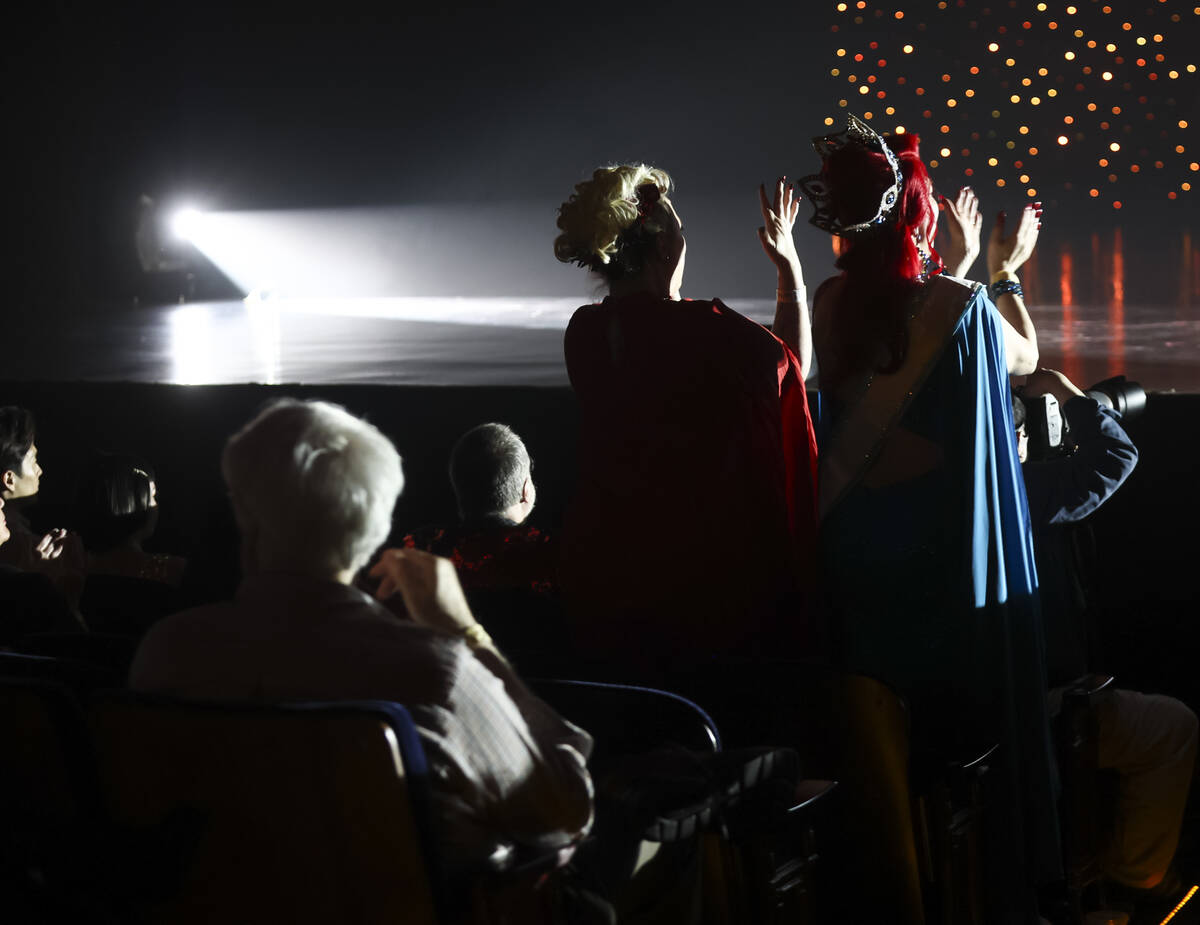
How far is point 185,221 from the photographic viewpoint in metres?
8.88

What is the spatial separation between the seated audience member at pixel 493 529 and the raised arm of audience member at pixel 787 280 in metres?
0.44

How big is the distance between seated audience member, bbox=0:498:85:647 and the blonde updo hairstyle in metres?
0.85

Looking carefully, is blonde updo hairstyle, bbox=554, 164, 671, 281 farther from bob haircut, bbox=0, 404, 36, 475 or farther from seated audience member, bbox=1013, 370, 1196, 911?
bob haircut, bbox=0, 404, 36, 475

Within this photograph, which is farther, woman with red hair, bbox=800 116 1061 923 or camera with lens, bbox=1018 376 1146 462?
camera with lens, bbox=1018 376 1146 462

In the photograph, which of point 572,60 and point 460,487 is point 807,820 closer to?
point 460,487

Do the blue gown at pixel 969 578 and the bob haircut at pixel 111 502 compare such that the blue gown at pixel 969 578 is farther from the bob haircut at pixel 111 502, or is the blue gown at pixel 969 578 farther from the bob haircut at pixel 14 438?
the bob haircut at pixel 14 438

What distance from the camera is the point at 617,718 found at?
4.50ft

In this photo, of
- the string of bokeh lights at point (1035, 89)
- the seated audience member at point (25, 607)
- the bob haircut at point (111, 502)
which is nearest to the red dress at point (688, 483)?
the seated audience member at point (25, 607)

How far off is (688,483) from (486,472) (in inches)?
14.1

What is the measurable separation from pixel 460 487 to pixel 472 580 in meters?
0.17

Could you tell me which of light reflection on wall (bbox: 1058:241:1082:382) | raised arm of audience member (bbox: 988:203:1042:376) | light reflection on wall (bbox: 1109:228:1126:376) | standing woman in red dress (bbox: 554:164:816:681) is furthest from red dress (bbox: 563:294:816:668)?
light reflection on wall (bbox: 1109:228:1126:376)

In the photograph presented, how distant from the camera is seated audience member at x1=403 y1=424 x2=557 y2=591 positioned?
191 cm

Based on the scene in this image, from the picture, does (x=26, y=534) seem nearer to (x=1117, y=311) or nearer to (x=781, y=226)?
(x=781, y=226)

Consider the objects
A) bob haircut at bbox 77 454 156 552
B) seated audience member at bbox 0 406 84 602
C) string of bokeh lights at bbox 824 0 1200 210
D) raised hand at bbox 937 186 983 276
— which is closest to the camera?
raised hand at bbox 937 186 983 276
